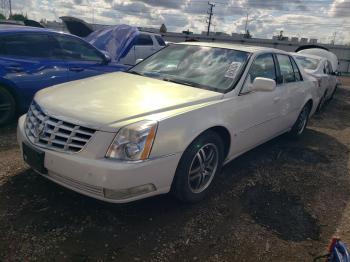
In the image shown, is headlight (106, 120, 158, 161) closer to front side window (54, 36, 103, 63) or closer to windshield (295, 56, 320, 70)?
front side window (54, 36, 103, 63)

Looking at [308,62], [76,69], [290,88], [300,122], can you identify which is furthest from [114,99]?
[308,62]

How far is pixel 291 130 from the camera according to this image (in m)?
5.59

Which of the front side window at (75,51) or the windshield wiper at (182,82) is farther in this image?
the front side window at (75,51)

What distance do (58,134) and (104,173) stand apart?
554mm

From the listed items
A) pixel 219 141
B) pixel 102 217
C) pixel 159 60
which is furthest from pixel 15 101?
pixel 219 141

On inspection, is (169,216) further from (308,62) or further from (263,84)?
(308,62)

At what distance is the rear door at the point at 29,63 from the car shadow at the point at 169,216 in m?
1.99

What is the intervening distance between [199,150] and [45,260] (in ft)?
5.14

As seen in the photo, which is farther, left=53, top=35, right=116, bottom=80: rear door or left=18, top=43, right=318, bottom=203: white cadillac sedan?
left=53, top=35, right=116, bottom=80: rear door

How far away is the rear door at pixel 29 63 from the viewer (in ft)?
16.6

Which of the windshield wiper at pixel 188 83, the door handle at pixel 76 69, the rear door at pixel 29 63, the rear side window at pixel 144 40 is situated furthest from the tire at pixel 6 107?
the rear side window at pixel 144 40

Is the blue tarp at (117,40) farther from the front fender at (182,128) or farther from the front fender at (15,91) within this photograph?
the front fender at (182,128)

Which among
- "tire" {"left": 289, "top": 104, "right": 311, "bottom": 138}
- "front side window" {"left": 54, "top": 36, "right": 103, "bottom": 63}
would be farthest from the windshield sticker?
"front side window" {"left": 54, "top": 36, "right": 103, "bottom": 63}

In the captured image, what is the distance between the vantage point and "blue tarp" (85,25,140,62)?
972 cm
